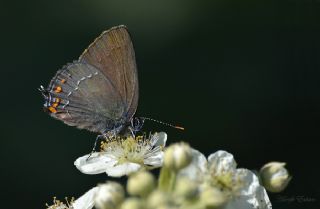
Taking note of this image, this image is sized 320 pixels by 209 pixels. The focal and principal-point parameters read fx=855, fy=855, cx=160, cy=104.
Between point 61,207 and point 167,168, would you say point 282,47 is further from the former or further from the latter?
point 167,168

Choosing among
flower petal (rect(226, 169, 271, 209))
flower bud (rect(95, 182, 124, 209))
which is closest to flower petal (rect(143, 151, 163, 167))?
flower petal (rect(226, 169, 271, 209))

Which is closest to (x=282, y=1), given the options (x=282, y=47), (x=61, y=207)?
(x=282, y=47)

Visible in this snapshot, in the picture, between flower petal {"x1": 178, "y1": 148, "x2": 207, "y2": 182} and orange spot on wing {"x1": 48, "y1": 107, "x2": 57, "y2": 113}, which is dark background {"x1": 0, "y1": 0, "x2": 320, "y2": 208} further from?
flower petal {"x1": 178, "y1": 148, "x2": 207, "y2": 182}

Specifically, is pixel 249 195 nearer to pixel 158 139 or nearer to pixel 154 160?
pixel 154 160

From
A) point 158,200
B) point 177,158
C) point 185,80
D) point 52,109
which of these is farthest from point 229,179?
point 185,80

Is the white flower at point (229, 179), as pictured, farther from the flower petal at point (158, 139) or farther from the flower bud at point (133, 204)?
the flower petal at point (158, 139)

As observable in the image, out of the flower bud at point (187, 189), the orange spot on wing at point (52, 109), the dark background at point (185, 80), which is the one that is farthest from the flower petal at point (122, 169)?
the dark background at point (185, 80)
